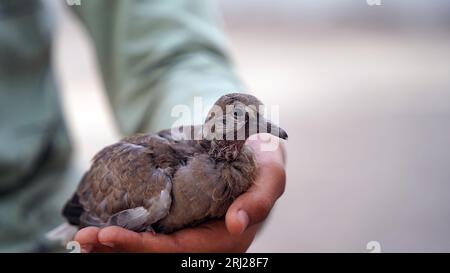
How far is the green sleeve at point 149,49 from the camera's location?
906 mm

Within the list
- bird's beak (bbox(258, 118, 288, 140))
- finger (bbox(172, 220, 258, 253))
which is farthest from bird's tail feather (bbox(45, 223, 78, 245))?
bird's beak (bbox(258, 118, 288, 140))

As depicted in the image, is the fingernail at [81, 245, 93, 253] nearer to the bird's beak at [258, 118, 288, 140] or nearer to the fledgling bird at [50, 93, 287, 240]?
the fledgling bird at [50, 93, 287, 240]

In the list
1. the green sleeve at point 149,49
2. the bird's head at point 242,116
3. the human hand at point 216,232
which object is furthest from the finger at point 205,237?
the green sleeve at point 149,49

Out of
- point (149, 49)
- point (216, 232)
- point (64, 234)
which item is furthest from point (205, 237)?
point (149, 49)

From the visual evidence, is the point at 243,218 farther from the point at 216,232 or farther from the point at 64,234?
the point at 64,234

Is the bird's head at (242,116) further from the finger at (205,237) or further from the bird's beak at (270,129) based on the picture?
the finger at (205,237)

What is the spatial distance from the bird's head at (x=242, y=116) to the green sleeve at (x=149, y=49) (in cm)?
33

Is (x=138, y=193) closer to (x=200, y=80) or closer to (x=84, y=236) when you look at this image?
(x=84, y=236)

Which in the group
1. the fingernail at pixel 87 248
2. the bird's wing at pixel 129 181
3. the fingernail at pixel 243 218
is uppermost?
the bird's wing at pixel 129 181

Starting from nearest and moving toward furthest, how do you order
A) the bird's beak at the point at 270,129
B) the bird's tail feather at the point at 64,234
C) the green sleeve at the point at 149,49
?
the bird's beak at the point at 270,129, the bird's tail feather at the point at 64,234, the green sleeve at the point at 149,49

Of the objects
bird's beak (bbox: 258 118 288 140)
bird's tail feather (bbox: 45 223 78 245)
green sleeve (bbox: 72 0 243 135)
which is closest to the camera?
bird's beak (bbox: 258 118 288 140)

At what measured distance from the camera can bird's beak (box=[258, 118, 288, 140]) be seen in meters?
0.52

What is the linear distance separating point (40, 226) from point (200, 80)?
31cm
